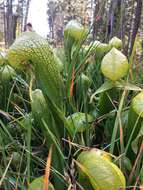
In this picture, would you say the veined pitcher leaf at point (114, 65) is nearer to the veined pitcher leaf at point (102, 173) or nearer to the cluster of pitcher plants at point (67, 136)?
the cluster of pitcher plants at point (67, 136)

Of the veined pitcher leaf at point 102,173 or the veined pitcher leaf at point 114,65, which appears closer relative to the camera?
the veined pitcher leaf at point 102,173

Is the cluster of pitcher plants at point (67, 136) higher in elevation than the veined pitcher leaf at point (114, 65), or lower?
lower

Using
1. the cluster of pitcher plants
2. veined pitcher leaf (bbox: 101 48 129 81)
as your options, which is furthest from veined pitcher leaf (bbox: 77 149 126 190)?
veined pitcher leaf (bbox: 101 48 129 81)

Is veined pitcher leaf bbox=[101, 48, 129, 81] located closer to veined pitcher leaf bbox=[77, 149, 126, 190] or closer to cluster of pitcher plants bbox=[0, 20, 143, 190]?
cluster of pitcher plants bbox=[0, 20, 143, 190]

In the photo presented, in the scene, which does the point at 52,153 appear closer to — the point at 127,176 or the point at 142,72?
the point at 127,176

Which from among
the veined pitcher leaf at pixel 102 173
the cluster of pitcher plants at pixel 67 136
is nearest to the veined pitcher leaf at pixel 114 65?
the cluster of pitcher plants at pixel 67 136

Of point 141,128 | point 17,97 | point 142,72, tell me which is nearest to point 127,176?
point 141,128

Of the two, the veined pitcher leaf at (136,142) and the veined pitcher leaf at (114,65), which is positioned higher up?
the veined pitcher leaf at (114,65)

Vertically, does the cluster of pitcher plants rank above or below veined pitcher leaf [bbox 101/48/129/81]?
below

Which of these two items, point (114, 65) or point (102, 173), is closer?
point (102, 173)

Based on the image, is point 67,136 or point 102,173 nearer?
point 102,173

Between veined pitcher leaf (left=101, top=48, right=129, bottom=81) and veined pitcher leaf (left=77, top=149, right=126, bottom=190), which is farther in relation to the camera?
veined pitcher leaf (left=101, top=48, right=129, bottom=81)

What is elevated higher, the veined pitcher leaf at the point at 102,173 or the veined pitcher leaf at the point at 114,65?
the veined pitcher leaf at the point at 114,65

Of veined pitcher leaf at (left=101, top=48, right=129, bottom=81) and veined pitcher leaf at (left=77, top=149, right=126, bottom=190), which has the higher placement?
veined pitcher leaf at (left=101, top=48, right=129, bottom=81)
